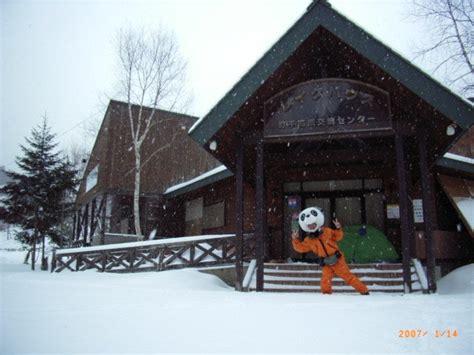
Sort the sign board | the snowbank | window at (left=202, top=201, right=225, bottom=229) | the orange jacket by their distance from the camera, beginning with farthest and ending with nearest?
window at (left=202, top=201, right=225, bottom=229) < the snowbank < the sign board < the orange jacket

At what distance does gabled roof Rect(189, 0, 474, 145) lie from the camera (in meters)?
6.77

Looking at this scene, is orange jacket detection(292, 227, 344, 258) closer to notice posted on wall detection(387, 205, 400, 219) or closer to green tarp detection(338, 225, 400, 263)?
green tarp detection(338, 225, 400, 263)

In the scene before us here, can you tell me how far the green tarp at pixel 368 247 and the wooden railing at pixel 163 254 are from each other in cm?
300

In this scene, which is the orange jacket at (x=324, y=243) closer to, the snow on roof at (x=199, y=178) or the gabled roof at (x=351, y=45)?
the gabled roof at (x=351, y=45)

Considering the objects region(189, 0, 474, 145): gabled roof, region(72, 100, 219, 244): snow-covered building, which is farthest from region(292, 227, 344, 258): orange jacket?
region(72, 100, 219, 244): snow-covered building

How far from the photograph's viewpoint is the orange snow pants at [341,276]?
6383 mm

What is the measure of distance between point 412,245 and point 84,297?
739cm

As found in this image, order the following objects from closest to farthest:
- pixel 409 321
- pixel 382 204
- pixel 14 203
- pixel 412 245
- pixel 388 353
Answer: pixel 388 353
pixel 409 321
pixel 412 245
pixel 382 204
pixel 14 203

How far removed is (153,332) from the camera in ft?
11.3

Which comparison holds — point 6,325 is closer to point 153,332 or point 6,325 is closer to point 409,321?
point 153,332

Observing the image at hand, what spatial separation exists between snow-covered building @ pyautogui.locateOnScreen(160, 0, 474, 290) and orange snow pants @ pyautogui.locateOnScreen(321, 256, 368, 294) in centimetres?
116

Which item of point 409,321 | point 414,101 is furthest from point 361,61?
point 409,321
